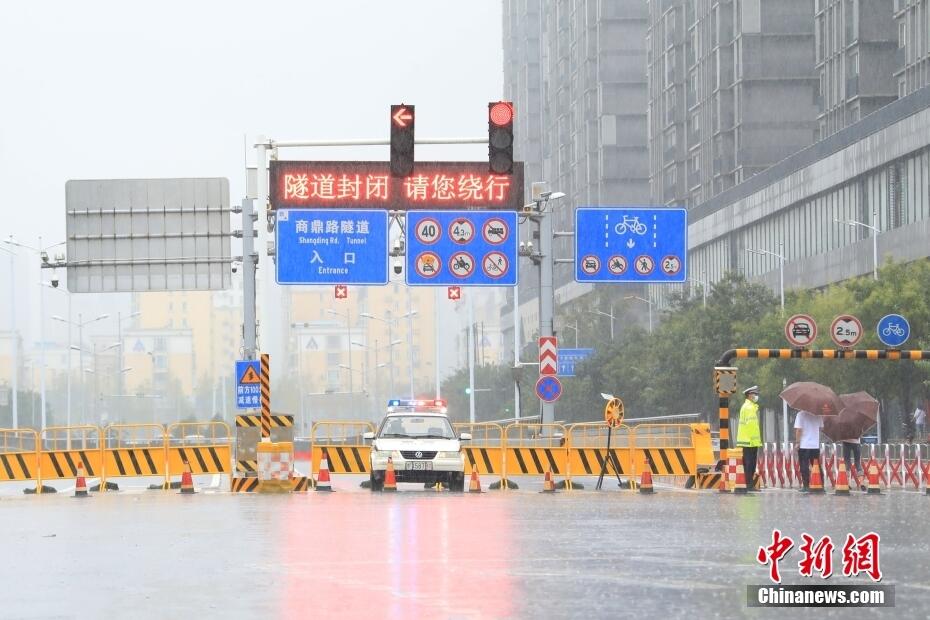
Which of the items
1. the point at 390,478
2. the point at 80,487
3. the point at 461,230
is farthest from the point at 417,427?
the point at 461,230

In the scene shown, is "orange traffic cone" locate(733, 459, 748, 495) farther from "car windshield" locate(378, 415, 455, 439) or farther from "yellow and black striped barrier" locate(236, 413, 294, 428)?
"yellow and black striped barrier" locate(236, 413, 294, 428)

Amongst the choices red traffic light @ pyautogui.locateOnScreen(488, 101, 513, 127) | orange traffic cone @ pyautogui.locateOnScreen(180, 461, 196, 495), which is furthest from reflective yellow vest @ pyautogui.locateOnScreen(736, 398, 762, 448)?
orange traffic cone @ pyautogui.locateOnScreen(180, 461, 196, 495)

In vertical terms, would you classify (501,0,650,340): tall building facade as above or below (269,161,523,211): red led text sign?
above

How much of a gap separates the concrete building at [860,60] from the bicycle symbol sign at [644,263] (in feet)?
164

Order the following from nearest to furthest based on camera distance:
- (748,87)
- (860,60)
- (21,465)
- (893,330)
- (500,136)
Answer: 1. (500,136)
2. (893,330)
3. (21,465)
4. (860,60)
5. (748,87)

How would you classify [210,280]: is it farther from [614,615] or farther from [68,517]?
[614,615]

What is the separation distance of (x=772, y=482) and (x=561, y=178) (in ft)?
428

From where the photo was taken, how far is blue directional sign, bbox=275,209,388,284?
42.4 m

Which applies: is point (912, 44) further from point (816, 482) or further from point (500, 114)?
point (500, 114)

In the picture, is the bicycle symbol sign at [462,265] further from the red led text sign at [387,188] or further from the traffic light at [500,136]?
the traffic light at [500,136]

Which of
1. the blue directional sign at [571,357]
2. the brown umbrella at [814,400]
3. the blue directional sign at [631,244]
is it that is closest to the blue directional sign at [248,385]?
the blue directional sign at [631,244]

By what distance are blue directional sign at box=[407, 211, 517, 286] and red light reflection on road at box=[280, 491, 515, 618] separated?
1746 centimetres

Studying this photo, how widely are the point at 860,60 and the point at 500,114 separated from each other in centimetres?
6857

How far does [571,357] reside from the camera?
9962 centimetres
